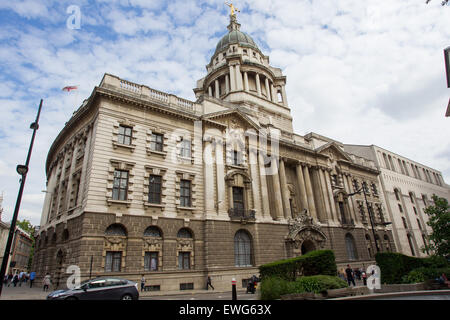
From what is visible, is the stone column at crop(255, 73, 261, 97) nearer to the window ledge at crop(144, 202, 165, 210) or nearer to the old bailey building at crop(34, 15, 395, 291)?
the old bailey building at crop(34, 15, 395, 291)

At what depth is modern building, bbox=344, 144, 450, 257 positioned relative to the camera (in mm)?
49688

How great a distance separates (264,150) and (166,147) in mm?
12729

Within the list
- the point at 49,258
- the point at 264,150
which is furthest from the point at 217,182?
the point at 49,258

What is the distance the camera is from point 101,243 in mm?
20797

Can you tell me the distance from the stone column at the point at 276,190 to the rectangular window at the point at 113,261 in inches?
689

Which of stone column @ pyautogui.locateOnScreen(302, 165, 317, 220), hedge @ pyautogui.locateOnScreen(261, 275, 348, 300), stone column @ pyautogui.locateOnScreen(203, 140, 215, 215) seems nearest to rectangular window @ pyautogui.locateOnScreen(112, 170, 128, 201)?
stone column @ pyautogui.locateOnScreen(203, 140, 215, 215)

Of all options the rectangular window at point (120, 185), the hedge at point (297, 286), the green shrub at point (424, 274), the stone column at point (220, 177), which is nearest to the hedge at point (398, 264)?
the green shrub at point (424, 274)

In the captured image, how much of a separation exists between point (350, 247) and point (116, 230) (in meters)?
31.1

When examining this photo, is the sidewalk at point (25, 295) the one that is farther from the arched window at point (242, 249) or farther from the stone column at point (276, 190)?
the stone column at point (276, 190)

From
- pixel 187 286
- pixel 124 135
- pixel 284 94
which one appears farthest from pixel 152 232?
pixel 284 94

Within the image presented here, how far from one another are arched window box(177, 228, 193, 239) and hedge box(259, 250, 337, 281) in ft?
33.5

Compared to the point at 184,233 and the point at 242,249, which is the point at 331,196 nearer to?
the point at 242,249

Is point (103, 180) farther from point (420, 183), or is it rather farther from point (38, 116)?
point (420, 183)

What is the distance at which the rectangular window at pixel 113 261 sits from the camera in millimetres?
20969
